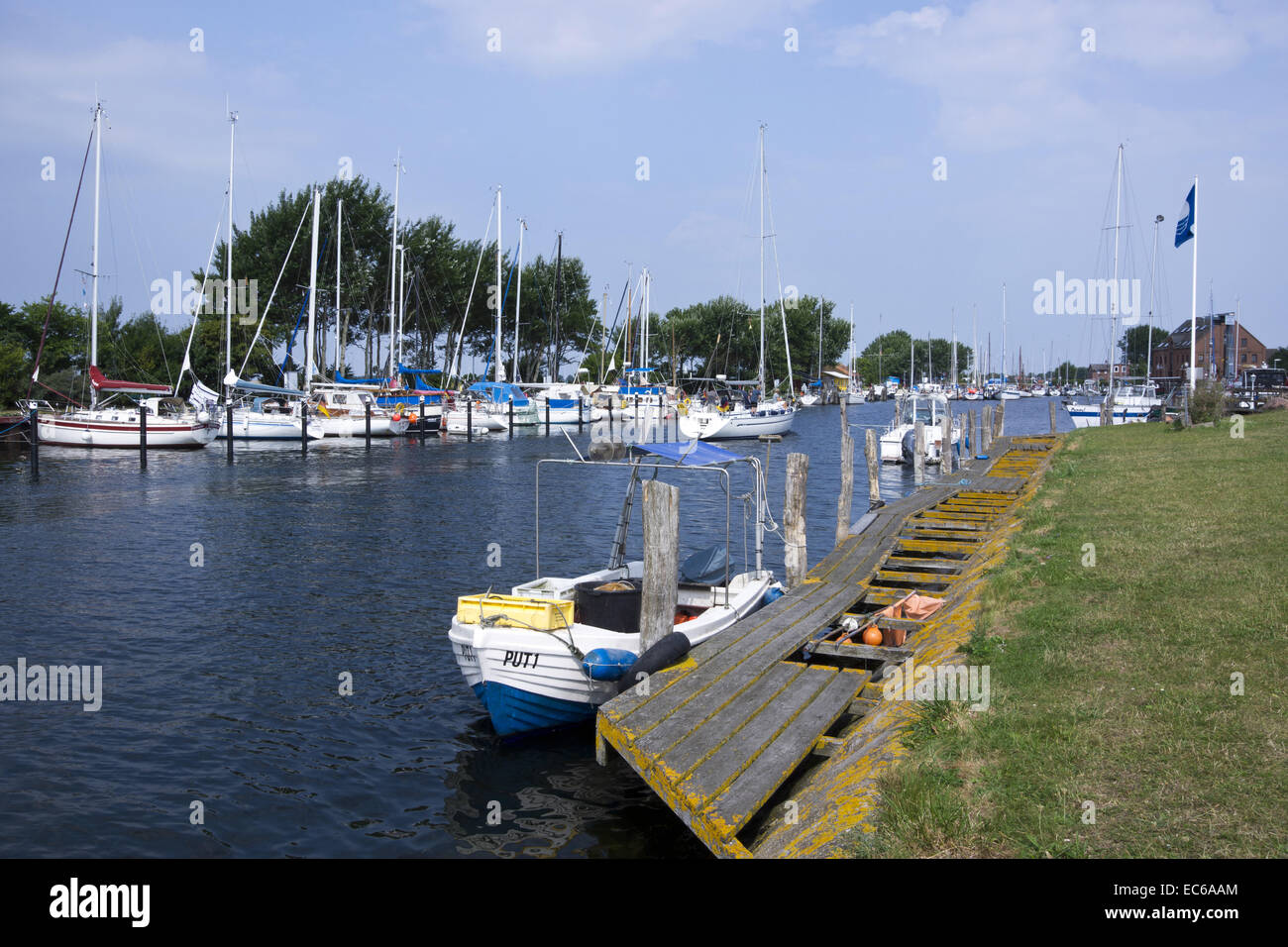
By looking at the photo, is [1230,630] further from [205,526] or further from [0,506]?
[0,506]

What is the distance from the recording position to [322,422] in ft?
196

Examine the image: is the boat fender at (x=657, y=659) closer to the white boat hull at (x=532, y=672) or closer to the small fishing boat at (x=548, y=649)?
the small fishing boat at (x=548, y=649)

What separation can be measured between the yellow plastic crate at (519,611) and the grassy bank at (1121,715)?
528cm

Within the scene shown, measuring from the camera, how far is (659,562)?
42.1 feet

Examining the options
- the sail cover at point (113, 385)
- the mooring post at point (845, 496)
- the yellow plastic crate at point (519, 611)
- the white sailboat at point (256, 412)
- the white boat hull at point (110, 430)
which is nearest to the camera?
the yellow plastic crate at point (519, 611)

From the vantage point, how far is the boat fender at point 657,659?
1179cm

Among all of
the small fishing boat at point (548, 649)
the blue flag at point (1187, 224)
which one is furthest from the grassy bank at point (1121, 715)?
the blue flag at point (1187, 224)

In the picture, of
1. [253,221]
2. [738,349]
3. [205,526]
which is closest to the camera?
[205,526]

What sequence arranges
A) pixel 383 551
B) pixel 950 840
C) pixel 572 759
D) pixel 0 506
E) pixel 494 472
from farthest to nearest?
pixel 494 472, pixel 0 506, pixel 383 551, pixel 572 759, pixel 950 840

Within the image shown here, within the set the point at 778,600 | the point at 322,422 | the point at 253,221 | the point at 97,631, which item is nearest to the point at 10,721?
the point at 97,631

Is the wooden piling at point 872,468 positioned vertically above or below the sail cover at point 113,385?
below

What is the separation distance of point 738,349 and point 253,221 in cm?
6532

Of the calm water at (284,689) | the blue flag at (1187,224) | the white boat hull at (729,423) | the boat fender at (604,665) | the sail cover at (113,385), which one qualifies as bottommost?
the calm water at (284,689)

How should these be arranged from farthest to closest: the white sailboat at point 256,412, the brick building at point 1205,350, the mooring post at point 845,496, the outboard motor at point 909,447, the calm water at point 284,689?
the brick building at point 1205,350 → the white sailboat at point 256,412 → the outboard motor at point 909,447 → the mooring post at point 845,496 → the calm water at point 284,689
